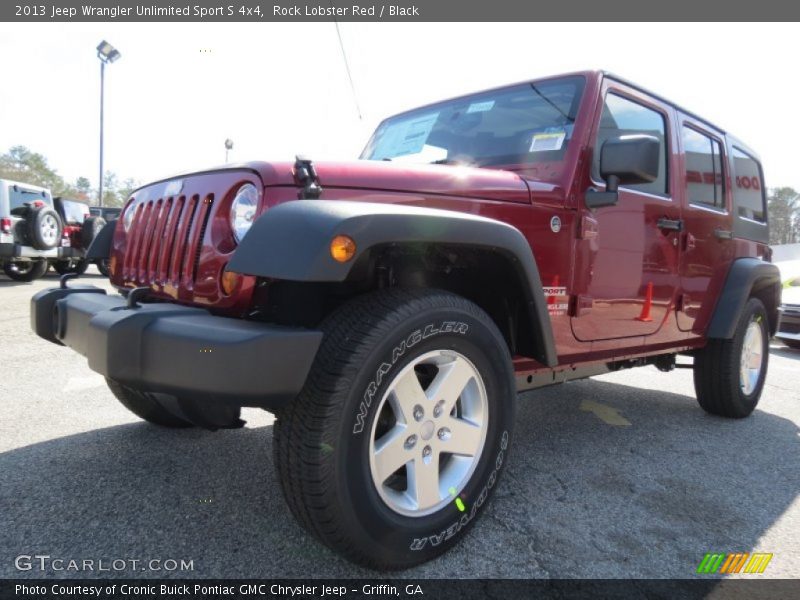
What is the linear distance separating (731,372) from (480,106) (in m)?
2.52

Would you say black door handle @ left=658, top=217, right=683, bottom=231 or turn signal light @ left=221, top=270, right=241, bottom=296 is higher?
black door handle @ left=658, top=217, right=683, bottom=231

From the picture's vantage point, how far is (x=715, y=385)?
12.5 feet

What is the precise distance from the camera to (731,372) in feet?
12.3

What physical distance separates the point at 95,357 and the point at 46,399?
2.38m

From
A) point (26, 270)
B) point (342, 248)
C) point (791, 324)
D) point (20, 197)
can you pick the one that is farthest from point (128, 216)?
point (26, 270)

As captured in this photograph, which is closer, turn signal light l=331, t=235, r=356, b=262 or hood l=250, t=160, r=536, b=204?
turn signal light l=331, t=235, r=356, b=262

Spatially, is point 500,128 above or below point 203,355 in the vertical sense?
above

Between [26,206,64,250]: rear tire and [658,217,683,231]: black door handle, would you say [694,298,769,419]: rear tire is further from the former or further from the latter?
[26,206,64,250]: rear tire

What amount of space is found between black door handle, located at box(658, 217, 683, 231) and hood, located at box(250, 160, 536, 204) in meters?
0.97

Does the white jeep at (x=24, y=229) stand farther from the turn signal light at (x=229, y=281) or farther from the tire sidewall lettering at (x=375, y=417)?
the tire sidewall lettering at (x=375, y=417)

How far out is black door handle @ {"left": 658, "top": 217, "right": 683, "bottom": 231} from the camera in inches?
118

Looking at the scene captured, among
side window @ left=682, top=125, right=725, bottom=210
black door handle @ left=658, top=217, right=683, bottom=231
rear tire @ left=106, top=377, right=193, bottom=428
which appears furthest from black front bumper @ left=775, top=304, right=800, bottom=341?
rear tire @ left=106, top=377, right=193, bottom=428

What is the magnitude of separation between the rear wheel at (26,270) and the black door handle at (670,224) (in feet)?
41.2

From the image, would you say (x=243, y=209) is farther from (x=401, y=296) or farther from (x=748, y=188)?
(x=748, y=188)
